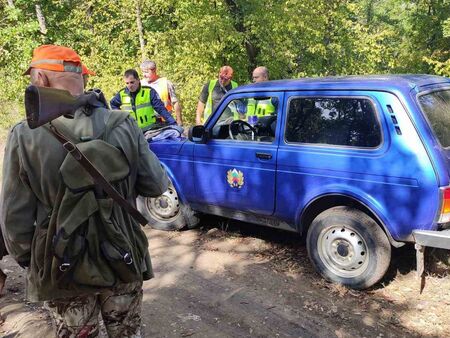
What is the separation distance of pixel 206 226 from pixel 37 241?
13.3 ft

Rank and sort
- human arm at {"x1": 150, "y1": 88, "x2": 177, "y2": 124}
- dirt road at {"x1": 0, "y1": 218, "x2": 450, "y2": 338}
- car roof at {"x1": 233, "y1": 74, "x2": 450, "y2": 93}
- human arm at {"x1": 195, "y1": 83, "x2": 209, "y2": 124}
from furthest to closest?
human arm at {"x1": 195, "y1": 83, "x2": 209, "y2": 124} < human arm at {"x1": 150, "y1": 88, "x2": 177, "y2": 124} < car roof at {"x1": 233, "y1": 74, "x2": 450, "y2": 93} < dirt road at {"x1": 0, "y1": 218, "x2": 450, "y2": 338}

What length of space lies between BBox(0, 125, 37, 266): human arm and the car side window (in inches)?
118

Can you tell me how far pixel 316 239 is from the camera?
4.21 m

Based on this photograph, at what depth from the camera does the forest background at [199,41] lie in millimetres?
11188

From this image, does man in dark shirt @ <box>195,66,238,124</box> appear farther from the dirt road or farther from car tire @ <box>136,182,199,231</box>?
the dirt road

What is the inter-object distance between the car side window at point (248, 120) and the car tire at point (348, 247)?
106 cm

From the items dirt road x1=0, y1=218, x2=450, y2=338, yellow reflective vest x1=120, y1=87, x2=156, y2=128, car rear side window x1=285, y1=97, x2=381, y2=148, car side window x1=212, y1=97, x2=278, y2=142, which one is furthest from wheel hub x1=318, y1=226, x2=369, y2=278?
→ yellow reflective vest x1=120, y1=87, x2=156, y2=128

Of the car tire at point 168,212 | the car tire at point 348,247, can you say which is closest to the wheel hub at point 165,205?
the car tire at point 168,212

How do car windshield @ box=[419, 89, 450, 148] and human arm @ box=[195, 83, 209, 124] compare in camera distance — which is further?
human arm @ box=[195, 83, 209, 124]

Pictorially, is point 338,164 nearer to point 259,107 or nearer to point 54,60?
point 259,107

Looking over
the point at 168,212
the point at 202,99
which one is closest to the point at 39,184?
the point at 168,212

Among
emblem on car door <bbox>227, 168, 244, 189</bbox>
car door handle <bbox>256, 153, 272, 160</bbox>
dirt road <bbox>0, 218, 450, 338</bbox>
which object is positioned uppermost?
car door handle <bbox>256, 153, 272, 160</bbox>

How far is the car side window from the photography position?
4672mm

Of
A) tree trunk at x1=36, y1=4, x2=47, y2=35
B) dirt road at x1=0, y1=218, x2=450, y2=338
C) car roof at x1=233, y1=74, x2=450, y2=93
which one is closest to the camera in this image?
dirt road at x1=0, y1=218, x2=450, y2=338
